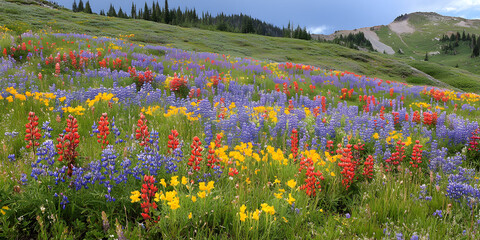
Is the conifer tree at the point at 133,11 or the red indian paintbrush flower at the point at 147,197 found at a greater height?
the conifer tree at the point at 133,11

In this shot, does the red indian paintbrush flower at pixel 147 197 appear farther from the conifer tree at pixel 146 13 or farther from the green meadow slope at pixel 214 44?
the conifer tree at pixel 146 13

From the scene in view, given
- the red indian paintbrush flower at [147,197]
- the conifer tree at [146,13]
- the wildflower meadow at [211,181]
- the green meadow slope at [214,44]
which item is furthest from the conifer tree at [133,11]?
the red indian paintbrush flower at [147,197]

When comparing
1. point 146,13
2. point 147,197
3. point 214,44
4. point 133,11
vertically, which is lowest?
point 147,197

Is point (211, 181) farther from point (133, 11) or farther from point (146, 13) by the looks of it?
point (133, 11)

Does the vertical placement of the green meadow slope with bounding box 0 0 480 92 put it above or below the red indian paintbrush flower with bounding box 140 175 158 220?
above

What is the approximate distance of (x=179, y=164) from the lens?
3.75 metres

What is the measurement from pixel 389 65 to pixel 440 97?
46882 mm

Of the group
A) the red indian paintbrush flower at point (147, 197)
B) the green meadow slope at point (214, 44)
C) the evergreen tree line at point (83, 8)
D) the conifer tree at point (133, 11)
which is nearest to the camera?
the red indian paintbrush flower at point (147, 197)

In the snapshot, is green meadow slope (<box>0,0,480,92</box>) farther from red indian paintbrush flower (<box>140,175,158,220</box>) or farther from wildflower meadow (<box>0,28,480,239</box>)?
red indian paintbrush flower (<box>140,175,158,220</box>)

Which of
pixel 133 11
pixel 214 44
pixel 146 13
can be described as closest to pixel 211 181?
pixel 214 44

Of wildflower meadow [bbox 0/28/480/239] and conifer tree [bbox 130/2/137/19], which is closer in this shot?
wildflower meadow [bbox 0/28/480/239]

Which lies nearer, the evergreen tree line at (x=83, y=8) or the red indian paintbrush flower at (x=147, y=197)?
the red indian paintbrush flower at (x=147, y=197)

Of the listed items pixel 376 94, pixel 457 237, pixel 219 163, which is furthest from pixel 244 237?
pixel 376 94

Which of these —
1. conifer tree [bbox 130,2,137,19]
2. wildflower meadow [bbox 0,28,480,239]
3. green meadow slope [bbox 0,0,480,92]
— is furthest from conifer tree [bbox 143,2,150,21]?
wildflower meadow [bbox 0,28,480,239]
